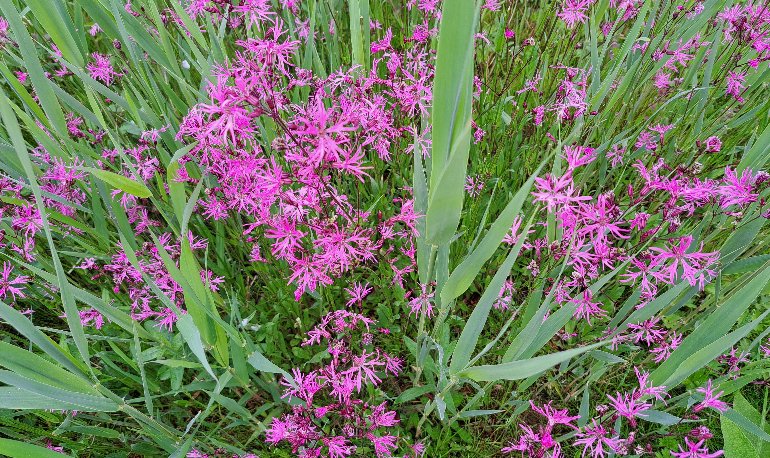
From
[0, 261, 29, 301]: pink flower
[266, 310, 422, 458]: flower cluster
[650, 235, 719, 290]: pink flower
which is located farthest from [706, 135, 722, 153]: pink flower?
[0, 261, 29, 301]: pink flower

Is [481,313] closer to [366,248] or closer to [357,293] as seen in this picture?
[366,248]

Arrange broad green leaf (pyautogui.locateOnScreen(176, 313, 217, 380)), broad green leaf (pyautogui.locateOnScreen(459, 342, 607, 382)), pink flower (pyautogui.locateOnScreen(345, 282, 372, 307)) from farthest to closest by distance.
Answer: pink flower (pyautogui.locateOnScreen(345, 282, 372, 307))
broad green leaf (pyautogui.locateOnScreen(176, 313, 217, 380))
broad green leaf (pyautogui.locateOnScreen(459, 342, 607, 382))

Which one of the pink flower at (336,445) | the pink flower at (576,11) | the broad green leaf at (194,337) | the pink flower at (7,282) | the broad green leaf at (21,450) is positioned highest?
the pink flower at (576,11)

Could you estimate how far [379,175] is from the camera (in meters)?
2.50

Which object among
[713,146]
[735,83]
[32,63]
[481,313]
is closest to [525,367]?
[481,313]

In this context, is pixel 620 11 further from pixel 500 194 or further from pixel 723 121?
pixel 500 194

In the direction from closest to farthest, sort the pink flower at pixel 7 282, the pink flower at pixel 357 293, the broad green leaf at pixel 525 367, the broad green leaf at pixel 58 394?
the broad green leaf at pixel 525 367
the broad green leaf at pixel 58 394
the pink flower at pixel 357 293
the pink flower at pixel 7 282

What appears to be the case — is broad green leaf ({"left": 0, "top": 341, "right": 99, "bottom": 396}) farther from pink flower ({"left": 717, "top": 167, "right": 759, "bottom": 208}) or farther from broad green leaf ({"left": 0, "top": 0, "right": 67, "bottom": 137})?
pink flower ({"left": 717, "top": 167, "right": 759, "bottom": 208})

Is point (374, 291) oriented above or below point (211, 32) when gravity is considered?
below

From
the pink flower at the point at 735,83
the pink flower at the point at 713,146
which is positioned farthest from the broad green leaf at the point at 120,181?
the pink flower at the point at 735,83

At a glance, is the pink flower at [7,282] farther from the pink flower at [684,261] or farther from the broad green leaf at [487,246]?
the pink flower at [684,261]

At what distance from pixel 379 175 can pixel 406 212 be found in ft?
2.80

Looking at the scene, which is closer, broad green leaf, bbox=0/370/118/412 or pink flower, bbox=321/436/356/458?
broad green leaf, bbox=0/370/118/412

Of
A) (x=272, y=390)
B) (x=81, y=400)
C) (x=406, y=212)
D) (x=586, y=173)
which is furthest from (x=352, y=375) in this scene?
(x=586, y=173)
